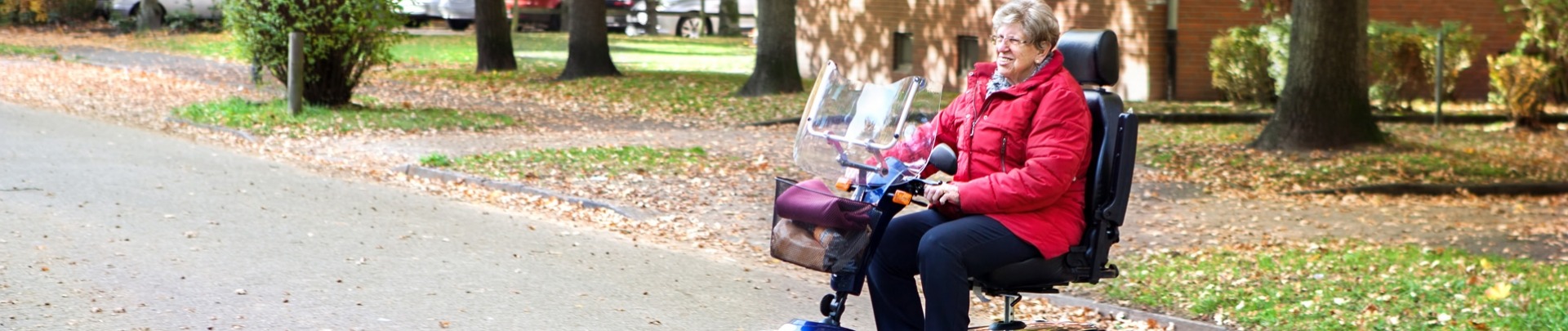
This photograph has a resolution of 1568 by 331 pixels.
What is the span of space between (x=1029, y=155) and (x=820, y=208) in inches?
23.2

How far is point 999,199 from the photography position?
4344mm

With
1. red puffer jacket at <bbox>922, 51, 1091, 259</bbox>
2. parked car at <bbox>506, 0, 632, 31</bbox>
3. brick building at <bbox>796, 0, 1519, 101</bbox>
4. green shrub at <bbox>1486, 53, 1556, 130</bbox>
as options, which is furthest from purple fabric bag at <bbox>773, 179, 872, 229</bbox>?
parked car at <bbox>506, 0, 632, 31</bbox>

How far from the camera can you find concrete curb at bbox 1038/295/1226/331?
652 centimetres

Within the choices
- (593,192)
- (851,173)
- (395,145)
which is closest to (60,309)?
(851,173)

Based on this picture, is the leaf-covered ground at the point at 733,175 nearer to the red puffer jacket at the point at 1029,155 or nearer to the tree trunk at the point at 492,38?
the red puffer jacket at the point at 1029,155

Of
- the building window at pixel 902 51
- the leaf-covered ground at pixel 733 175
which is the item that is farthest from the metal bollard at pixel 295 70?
the building window at pixel 902 51

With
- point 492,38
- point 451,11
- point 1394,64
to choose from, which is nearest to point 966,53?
point 1394,64

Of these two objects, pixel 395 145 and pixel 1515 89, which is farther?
pixel 1515 89

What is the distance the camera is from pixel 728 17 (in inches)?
1780

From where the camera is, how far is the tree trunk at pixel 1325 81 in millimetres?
13828

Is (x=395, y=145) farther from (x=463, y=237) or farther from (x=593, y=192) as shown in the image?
(x=463, y=237)

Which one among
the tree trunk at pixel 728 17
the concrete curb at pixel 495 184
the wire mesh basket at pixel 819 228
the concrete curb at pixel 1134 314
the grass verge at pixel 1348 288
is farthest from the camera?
the tree trunk at pixel 728 17

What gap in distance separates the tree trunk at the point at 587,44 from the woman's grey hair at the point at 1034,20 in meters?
18.9

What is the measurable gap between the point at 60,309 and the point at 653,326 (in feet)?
7.34
